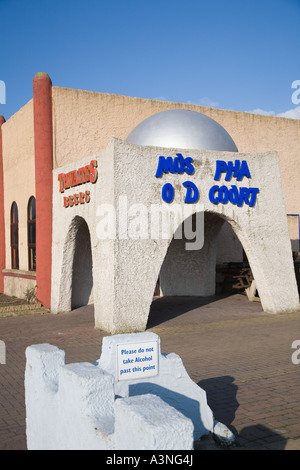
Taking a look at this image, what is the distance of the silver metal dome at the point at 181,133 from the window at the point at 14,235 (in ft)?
26.7

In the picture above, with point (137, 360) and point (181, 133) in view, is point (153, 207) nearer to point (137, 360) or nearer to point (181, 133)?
point (181, 133)

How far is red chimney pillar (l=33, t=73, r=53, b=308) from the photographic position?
15164 millimetres

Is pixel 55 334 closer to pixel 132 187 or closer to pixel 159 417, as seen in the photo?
pixel 132 187

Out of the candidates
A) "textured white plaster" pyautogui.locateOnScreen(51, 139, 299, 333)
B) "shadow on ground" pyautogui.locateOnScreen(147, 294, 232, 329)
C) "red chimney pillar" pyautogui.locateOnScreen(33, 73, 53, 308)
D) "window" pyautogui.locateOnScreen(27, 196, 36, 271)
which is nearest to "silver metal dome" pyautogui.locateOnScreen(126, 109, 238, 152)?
"textured white plaster" pyautogui.locateOnScreen(51, 139, 299, 333)

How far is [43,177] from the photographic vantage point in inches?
600

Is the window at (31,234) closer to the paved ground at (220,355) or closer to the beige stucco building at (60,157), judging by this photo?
the beige stucco building at (60,157)

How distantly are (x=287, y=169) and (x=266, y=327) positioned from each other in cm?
1228

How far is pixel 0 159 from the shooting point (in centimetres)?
2033

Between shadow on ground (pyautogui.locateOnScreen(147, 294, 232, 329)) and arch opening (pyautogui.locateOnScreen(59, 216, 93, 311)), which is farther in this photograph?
arch opening (pyautogui.locateOnScreen(59, 216, 93, 311))

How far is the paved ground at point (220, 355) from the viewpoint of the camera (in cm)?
545

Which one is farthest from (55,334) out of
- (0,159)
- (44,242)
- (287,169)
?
(287,169)

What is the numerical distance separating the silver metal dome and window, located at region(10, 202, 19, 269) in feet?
26.7

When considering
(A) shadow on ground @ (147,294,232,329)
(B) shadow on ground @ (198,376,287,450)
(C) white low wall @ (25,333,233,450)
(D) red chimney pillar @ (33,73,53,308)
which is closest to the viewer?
(C) white low wall @ (25,333,233,450)

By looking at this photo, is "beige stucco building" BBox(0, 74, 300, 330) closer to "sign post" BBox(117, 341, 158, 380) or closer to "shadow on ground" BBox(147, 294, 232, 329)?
"shadow on ground" BBox(147, 294, 232, 329)
